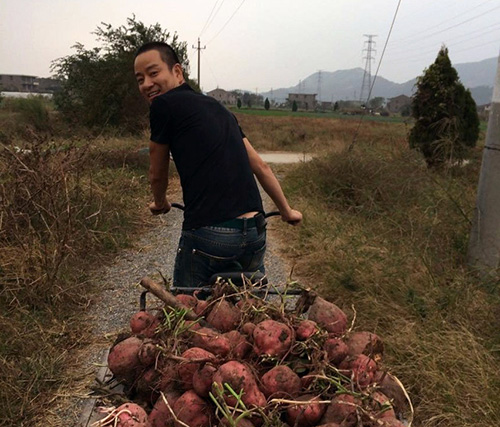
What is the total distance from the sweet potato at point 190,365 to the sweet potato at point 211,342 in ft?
0.12

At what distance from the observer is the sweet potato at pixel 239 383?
1.16m

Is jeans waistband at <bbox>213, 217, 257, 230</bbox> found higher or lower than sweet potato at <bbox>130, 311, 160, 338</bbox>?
higher

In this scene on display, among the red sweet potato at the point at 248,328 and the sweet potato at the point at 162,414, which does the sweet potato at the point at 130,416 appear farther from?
the red sweet potato at the point at 248,328

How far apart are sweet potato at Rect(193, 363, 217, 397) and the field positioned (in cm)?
180

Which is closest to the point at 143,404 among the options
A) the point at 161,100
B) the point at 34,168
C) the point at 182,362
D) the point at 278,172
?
the point at 182,362

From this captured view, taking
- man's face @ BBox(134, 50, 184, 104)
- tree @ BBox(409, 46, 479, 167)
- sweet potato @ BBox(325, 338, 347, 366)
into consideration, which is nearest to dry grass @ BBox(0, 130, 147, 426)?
man's face @ BBox(134, 50, 184, 104)

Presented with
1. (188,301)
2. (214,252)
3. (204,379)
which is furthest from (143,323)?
(214,252)

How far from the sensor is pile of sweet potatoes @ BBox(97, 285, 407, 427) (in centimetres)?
116

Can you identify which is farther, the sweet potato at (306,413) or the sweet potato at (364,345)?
the sweet potato at (364,345)

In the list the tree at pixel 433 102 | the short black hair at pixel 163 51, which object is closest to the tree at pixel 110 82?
the tree at pixel 433 102

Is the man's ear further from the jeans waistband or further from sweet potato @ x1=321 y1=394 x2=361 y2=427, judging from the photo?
sweet potato @ x1=321 y1=394 x2=361 y2=427

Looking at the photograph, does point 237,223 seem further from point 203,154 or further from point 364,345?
point 364,345

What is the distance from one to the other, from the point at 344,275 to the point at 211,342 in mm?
3319

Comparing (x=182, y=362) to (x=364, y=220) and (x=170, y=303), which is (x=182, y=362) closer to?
(x=170, y=303)
